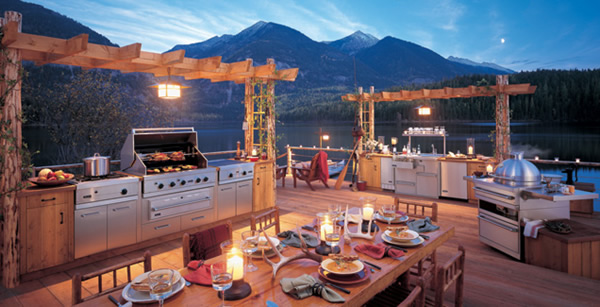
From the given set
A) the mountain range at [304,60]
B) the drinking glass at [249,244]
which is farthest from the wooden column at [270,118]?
the mountain range at [304,60]

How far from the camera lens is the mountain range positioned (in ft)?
73.6

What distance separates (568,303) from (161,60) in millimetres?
5448

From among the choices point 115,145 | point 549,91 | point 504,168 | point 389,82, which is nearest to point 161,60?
point 504,168

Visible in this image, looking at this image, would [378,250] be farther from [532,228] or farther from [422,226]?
[532,228]

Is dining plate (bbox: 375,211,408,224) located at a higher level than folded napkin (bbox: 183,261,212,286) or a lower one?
higher

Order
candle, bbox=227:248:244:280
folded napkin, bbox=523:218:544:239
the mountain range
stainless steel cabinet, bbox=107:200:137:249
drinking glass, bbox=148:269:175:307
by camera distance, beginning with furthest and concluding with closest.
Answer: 1. the mountain range
2. stainless steel cabinet, bbox=107:200:137:249
3. folded napkin, bbox=523:218:544:239
4. candle, bbox=227:248:244:280
5. drinking glass, bbox=148:269:175:307

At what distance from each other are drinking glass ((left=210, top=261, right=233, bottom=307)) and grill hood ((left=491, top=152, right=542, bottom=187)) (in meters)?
3.79

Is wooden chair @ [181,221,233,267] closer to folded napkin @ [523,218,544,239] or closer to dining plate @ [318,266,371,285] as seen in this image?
dining plate @ [318,266,371,285]

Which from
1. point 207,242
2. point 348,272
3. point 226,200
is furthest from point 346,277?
point 226,200

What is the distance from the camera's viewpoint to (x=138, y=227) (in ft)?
13.8

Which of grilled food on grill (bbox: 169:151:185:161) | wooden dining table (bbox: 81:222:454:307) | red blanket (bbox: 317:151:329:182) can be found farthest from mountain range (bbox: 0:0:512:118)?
wooden dining table (bbox: 81:222:454:307)

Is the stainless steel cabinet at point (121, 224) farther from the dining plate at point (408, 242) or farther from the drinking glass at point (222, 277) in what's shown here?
the dining plate at point (408, 242)

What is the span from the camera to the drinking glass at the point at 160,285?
4.14 ft

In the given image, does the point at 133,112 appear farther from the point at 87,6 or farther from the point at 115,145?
the point at 87,6
